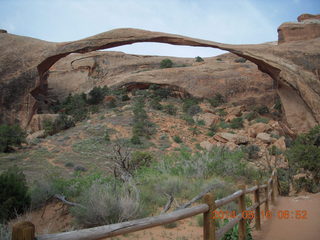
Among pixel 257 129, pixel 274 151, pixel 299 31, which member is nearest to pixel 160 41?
pixel 299 31

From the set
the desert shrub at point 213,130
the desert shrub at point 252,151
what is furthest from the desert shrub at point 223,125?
the desert shrub at point 252,151

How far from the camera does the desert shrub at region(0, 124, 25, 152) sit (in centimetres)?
1356

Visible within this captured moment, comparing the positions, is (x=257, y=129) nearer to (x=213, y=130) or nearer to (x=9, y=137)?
(x=213, y=130)

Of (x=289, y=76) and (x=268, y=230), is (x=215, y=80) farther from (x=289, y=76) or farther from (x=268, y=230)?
(x=268, y=230)

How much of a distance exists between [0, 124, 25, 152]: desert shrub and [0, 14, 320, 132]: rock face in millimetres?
1044

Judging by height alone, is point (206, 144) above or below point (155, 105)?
below

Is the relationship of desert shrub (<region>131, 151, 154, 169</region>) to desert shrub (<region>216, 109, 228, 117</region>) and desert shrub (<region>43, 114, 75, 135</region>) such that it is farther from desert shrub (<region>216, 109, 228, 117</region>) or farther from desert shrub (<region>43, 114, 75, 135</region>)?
desert shrub (<region>216, 109, 228, 117</region>)

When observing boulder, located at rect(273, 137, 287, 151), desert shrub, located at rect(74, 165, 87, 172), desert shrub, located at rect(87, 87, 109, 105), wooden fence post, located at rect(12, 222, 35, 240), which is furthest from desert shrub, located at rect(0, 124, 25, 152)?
wooden fence post, located at rect(12, 222, 35, 240)

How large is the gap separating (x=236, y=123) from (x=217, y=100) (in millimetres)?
4306

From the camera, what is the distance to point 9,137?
13742 mm

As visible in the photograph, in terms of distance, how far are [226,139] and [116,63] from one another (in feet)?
65.2

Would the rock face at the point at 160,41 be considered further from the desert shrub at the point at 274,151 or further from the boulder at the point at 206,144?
the boulder at the point at 206,144

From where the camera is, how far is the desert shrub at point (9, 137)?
44.5 ft

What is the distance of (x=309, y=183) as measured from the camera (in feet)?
27.2
